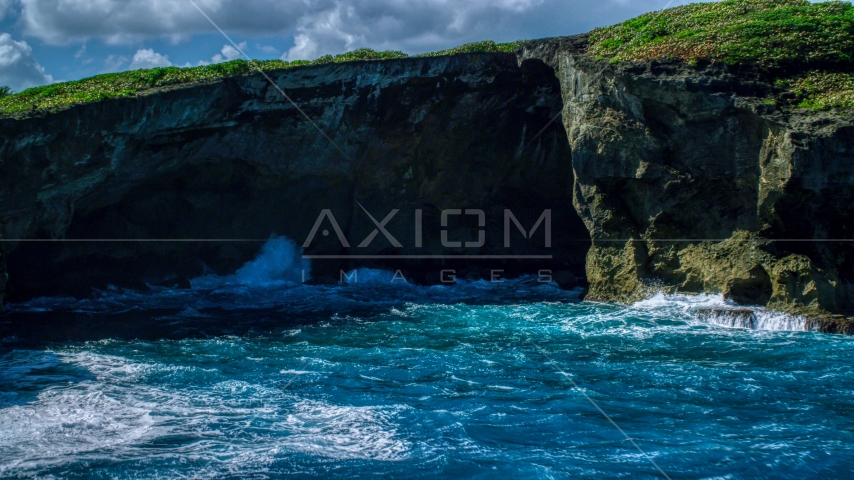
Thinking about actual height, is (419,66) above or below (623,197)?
above

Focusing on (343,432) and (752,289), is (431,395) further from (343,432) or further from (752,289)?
(752,289)

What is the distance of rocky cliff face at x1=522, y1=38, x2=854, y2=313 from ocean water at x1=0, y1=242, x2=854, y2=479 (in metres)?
1.09

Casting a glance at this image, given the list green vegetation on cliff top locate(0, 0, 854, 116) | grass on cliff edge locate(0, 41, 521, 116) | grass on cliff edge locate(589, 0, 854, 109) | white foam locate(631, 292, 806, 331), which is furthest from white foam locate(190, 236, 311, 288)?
grass on cliff edge locate(589, 0, 854, 109)

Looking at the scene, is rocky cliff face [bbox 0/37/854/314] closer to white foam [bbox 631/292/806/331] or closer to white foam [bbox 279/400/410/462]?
white foam [bbox 631/292/806/331]

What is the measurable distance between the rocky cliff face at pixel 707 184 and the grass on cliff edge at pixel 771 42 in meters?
0.64

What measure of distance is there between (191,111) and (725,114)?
1481 cm

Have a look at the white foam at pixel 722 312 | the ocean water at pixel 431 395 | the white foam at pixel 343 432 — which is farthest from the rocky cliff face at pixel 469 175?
the white foam at pixel 343 432

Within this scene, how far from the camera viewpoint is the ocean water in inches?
398

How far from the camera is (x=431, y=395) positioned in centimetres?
1293

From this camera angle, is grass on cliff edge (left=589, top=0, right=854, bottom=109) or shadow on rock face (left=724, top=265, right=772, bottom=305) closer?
shadow on rock face (left=724, top=265, right=772, bottom=305)

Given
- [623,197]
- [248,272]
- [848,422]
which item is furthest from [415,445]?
[248,272]

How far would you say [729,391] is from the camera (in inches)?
500

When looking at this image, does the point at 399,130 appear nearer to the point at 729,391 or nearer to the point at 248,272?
the point at 248,272

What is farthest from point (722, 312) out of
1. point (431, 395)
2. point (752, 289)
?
point (431, 395)
